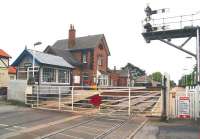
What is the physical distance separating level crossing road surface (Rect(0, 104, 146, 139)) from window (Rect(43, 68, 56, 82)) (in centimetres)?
1032

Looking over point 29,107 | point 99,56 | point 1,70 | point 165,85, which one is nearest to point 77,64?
point 99,56

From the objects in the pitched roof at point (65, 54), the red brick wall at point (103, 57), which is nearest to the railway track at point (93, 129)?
the pitched roof at point (65, 54)

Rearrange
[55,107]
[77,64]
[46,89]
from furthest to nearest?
[77,64], [46,89], [55,107]

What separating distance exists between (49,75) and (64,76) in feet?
8.42

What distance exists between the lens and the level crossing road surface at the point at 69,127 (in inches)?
456

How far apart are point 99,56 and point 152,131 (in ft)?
136

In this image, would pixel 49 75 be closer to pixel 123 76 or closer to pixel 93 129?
pixel 93 129

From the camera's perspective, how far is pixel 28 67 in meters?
27.4

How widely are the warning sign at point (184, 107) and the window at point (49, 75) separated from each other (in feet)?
46.5

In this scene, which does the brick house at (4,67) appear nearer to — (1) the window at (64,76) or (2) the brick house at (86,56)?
(2) the brick house at (86,56)

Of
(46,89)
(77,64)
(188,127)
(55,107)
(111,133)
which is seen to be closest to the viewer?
(111,133)

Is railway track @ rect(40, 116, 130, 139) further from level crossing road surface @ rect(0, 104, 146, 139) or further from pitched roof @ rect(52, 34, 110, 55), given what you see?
pitched roof @ rect(52, 34, 110, 55)

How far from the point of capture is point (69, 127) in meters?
13.5

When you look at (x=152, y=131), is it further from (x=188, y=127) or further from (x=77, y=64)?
(x=77, y=64)
